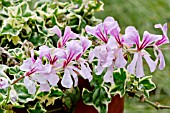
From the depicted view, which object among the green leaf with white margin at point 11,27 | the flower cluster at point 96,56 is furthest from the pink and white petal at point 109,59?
the green leaf with white margin at point 11,27

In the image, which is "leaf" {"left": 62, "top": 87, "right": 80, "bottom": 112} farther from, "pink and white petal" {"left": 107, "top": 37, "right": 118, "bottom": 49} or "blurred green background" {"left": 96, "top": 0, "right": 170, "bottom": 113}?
"blurred green background" {"left": 96, "top": 0, "right": 170, "bottom": 113}

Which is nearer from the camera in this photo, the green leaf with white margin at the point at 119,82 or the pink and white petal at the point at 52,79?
the pink and white petal at the point at 52,79

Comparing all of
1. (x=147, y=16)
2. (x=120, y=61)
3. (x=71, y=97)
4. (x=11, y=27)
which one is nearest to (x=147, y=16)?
(x=147, y=16)

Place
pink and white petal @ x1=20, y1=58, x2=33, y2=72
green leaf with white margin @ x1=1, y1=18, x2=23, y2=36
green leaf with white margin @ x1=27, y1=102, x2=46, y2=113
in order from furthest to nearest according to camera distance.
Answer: green leaf with white margin @ x1=1, y1=18, x2=23, y2=36, green leaf with white margin @ x1=27, y1=102, x2=46, y2=113, pink and white petal @ x1=20, y1=58, x2=33, y2=72

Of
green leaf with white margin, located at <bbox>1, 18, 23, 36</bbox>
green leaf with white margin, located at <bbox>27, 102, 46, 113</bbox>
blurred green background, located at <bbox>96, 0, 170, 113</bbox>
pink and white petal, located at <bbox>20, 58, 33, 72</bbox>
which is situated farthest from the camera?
blurred green background, located at <bbox>96, 0, 170, 113</bbox>

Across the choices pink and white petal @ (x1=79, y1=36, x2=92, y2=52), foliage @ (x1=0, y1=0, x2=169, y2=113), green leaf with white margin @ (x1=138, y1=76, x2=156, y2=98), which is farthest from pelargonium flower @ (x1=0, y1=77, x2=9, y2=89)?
green leaf with white margin @ (x1=138, y1=76, x2=156, y2=98)

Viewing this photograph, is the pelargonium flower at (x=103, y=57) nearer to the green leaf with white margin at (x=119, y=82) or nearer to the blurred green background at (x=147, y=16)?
the green leaf with white margin at (x=119, y=82)

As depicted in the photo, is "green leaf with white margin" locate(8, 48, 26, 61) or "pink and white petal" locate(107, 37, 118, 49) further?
"green leaf with white margin" locate(8, 48, 26, 61)

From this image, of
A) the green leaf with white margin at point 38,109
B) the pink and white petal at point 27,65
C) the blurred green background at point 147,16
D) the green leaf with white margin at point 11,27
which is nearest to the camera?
the pink and white petal at point 27,65
